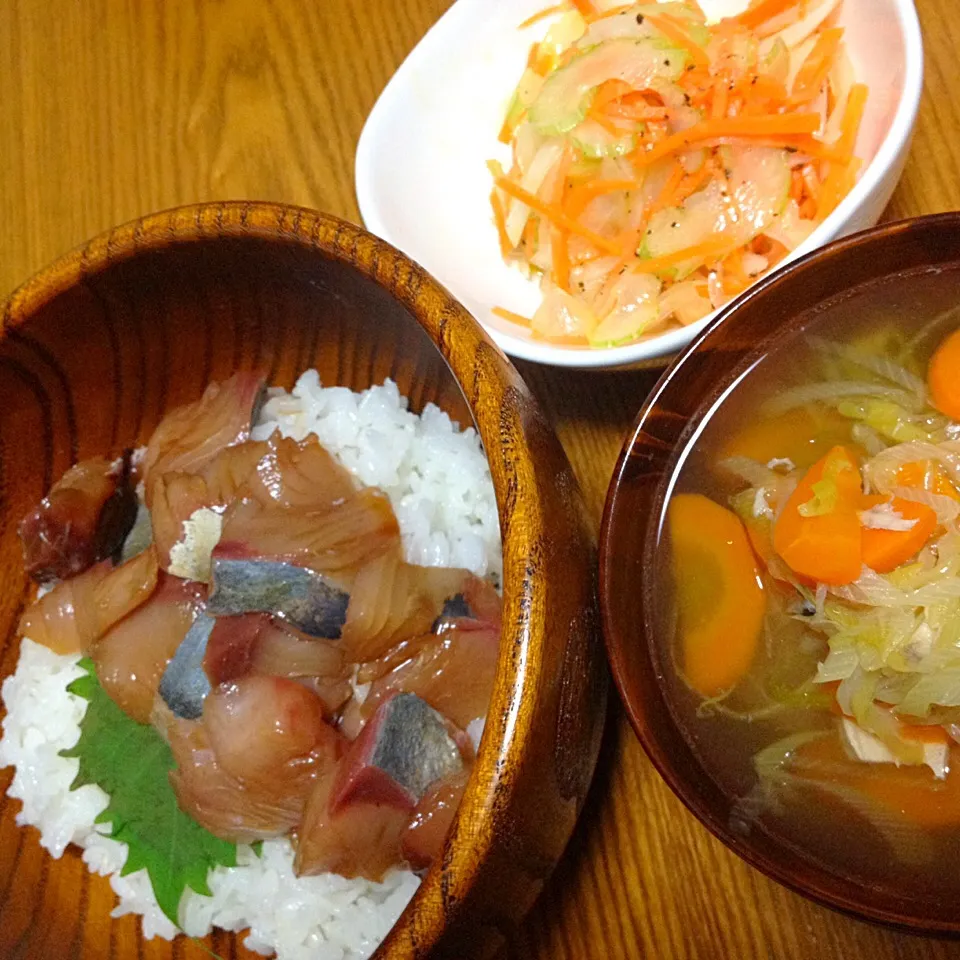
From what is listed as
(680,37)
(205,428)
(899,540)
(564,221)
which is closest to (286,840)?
(205,428)

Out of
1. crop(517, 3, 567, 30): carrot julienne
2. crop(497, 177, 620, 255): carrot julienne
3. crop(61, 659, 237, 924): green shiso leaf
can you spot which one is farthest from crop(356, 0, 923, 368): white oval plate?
crop(61, 659, 237, 924): green shiso leaf

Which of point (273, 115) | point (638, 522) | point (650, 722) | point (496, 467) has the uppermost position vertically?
point (273, 115)

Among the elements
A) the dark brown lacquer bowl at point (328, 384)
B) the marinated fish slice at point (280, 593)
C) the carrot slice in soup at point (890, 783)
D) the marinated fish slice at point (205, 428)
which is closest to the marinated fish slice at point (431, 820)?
the dark brown lacquer bowl at point (328, 384)

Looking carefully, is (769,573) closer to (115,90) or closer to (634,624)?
(634,624)

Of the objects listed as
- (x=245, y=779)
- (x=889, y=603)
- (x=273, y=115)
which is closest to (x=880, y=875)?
(x=889, y=603)

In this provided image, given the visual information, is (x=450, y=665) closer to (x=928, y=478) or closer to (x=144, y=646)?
(x=144, y=646)

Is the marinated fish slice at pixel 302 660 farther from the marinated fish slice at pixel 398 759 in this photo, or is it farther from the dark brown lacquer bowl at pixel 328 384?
the dark brown lacquer bowl at pixel 328 384

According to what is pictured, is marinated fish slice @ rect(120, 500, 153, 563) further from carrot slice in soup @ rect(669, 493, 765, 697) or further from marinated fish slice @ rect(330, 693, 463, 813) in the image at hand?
carrot slice in soup @ rect(669, 493, 765, 697)
